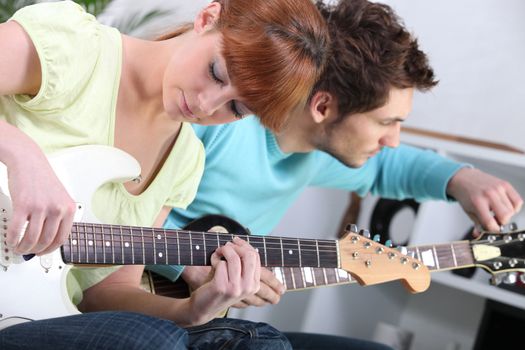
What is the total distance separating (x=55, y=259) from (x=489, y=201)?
931 millimetres

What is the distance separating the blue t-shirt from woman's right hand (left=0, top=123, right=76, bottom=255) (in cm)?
49

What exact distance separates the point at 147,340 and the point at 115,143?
375mm

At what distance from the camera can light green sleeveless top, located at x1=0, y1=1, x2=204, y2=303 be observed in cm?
103

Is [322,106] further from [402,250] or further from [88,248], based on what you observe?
[88,248]

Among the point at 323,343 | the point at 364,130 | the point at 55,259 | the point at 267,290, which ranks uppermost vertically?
the point at 364,130

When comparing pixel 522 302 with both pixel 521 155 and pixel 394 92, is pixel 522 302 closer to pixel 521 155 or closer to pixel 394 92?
pixel 521 155

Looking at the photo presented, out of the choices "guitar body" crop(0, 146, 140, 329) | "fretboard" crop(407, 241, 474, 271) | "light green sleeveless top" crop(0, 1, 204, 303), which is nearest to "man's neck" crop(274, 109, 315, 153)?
"fretboard" crop(407, 241, 474, 271)

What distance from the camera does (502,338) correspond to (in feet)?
6.99

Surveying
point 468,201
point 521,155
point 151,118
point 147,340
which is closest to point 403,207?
point 521,155

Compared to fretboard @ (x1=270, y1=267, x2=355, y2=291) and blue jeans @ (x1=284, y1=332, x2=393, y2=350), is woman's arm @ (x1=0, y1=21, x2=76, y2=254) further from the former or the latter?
blue jeans @ (x1=284, y1=332, x2=393, y2=350)

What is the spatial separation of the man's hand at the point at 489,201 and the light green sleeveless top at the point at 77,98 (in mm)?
700

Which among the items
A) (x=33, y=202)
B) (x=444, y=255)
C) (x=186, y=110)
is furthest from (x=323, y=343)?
(x=33, y=202)

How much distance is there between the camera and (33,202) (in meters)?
0.86

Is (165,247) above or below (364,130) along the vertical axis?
below
